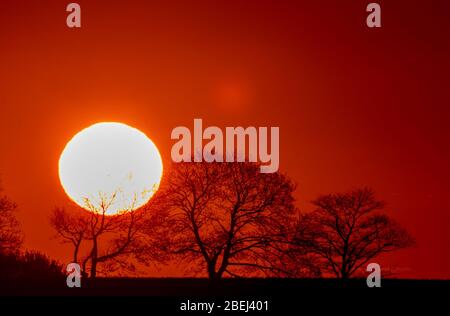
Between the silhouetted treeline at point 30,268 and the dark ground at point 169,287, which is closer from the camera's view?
the dark ground at point 169,287

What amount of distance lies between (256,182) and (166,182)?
559cm

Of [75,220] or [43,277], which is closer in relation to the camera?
[43,277]

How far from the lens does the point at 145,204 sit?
166 ft

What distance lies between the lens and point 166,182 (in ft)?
167

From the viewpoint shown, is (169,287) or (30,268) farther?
(30,268)

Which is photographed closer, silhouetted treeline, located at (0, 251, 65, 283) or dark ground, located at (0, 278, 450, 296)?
dark ground, located at (0, 278, 450, 296)
